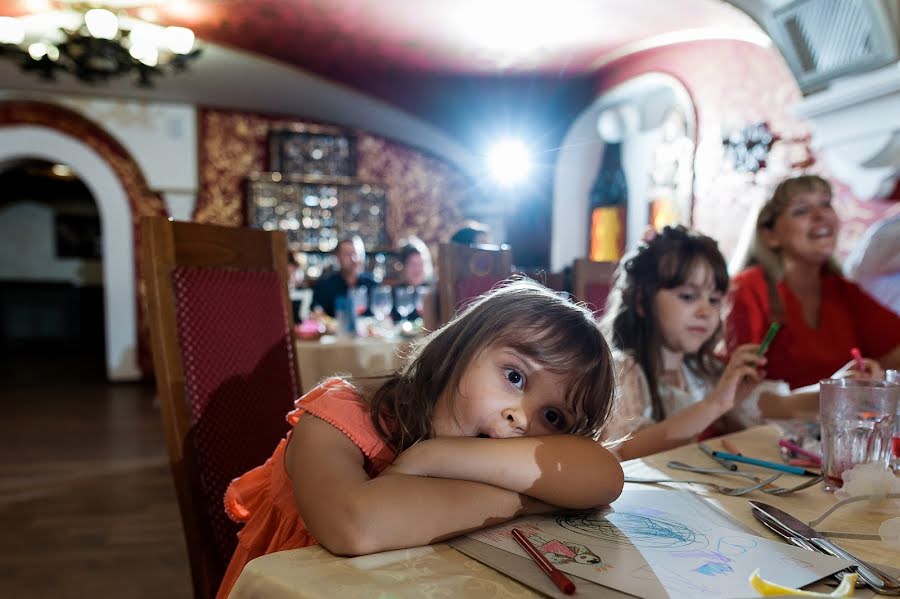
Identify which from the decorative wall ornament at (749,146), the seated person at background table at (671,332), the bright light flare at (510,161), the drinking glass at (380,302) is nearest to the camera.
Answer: the seated person at background table at (671,332)

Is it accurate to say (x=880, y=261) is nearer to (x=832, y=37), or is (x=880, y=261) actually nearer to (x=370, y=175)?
(x=832, y=37)

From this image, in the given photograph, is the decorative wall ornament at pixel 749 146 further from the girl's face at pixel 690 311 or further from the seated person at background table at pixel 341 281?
the girl's face at pixel 690 311

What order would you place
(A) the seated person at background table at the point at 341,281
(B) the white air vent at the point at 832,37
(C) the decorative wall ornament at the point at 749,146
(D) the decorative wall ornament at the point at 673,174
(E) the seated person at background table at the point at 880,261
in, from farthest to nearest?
(D) the decorative wall ornament at the point at 673,174, (A) the seated person at background table at the point at 341,281, (C) the decorative wall ornament at the point at 749,146, (E) the seated person at background table at the point at 880,261, (B) the white air vent at the point at 832,37

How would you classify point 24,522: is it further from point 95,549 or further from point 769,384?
point 769,384

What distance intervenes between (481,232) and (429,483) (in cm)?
385

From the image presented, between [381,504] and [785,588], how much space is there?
1.12 ft

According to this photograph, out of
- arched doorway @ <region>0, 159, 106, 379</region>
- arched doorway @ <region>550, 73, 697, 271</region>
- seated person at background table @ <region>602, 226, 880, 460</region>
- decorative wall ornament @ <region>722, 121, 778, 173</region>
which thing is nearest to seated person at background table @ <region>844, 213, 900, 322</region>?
decorative wall ornament @ <region>722, 121, 778, 173</region>

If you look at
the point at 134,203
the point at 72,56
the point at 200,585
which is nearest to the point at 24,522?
the point at 200,585

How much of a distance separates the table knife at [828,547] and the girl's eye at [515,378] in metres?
0.31

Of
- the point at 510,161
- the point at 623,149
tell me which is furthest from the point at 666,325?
the point at 510,161

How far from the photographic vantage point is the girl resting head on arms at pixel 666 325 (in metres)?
1.48

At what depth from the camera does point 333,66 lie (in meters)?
5.73

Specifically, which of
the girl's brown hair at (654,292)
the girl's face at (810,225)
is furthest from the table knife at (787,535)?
the girl's face at (810,225)

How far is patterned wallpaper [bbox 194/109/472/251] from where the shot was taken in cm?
712
